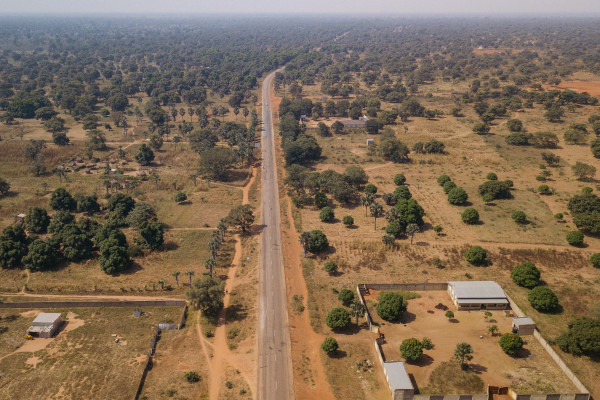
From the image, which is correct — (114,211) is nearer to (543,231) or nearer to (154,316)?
(154,316)

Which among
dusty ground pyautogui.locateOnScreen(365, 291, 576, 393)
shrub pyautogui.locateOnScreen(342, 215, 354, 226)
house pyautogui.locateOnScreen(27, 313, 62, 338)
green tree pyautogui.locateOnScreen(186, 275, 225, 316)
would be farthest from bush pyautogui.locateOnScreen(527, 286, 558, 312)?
house pyautogui.locateOnScreen(27, 313, 62, 338)

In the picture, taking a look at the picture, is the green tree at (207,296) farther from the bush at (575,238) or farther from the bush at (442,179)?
the bush at (442,179)

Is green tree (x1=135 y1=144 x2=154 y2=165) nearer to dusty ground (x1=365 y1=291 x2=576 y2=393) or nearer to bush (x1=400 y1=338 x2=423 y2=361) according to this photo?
dusty ground (x1=365 y1=291 x2=576 y2=393)

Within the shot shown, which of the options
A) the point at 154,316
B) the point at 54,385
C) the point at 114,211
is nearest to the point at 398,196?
the point at 154,316

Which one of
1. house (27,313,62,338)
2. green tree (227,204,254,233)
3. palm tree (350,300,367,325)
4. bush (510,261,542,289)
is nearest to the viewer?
house (27,313,62,338)

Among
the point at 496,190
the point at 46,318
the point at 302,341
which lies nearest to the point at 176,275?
the point at 46,318

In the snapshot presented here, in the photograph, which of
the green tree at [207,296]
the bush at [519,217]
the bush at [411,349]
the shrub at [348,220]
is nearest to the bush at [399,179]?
the shrub at [348,220]

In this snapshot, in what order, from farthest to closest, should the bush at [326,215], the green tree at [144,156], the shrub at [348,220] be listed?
the green tree at [144,156] → the bush at [326,215] → the shrub at [348,220]
